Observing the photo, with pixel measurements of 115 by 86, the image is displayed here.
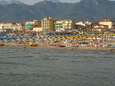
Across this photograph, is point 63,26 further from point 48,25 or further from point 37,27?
point 37,27

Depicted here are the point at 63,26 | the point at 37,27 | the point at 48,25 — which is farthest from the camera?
the point at 37,27

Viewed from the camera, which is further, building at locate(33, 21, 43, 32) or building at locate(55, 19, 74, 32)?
building at locate(33, 21, 43, 32)

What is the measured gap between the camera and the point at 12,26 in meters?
125

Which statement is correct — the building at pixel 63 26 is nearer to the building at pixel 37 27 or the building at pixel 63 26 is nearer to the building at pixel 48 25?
the building at pixel 48 25

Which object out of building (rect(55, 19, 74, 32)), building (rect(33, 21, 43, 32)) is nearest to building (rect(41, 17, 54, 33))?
building (rect(55, 19, 74, 32))

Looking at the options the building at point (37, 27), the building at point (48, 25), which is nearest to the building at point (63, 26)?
→ the building at point (48, 25)

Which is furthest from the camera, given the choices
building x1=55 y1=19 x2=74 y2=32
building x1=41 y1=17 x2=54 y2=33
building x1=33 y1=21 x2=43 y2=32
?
building x1=33 y1=21 x2=43 y2=32

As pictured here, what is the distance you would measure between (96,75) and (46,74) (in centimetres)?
252

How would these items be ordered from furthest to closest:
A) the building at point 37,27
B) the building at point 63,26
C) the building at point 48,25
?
the building at point 37,27 < the building at point 63,26 < the building at point 48,25

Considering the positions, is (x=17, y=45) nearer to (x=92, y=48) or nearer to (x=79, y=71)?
(x=92, y=48)

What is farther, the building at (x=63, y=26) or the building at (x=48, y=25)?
the building at (x=63, y=26)

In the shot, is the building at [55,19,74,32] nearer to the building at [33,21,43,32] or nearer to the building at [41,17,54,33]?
the building at [41,17,54,33]

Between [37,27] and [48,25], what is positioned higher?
[48,25]

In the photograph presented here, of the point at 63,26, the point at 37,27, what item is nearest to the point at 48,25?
the point at 63,26
